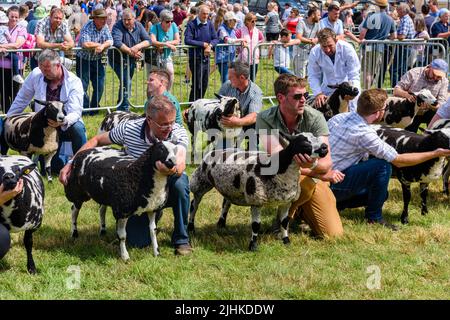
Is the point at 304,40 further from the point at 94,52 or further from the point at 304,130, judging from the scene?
the point at 304,130

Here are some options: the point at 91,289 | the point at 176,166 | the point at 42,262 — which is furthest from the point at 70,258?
the point at 176,166

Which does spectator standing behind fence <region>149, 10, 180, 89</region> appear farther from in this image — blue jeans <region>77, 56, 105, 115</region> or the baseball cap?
the baseball cap

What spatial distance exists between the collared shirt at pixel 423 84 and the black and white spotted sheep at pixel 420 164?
2517 mm

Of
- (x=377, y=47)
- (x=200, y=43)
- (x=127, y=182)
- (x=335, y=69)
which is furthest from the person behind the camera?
(x=377, y=47)

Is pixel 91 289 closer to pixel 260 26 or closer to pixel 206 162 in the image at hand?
pixel 206 162

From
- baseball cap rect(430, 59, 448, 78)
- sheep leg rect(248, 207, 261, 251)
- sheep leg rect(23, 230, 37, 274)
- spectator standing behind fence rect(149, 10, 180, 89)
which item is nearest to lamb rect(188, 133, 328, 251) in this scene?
sheep leg rect(248, 207, 261, 251)

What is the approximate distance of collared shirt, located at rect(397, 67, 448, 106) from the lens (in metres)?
10.1

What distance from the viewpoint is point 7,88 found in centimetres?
1227

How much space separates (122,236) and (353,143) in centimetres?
254

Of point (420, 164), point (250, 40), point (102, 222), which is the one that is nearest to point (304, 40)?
point (250, 40)

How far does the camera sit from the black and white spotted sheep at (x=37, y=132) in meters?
8.59

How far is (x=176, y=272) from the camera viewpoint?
5953 millimetres

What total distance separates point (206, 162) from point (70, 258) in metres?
1.60

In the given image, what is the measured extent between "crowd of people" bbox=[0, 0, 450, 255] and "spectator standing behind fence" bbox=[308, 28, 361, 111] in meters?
0.01
